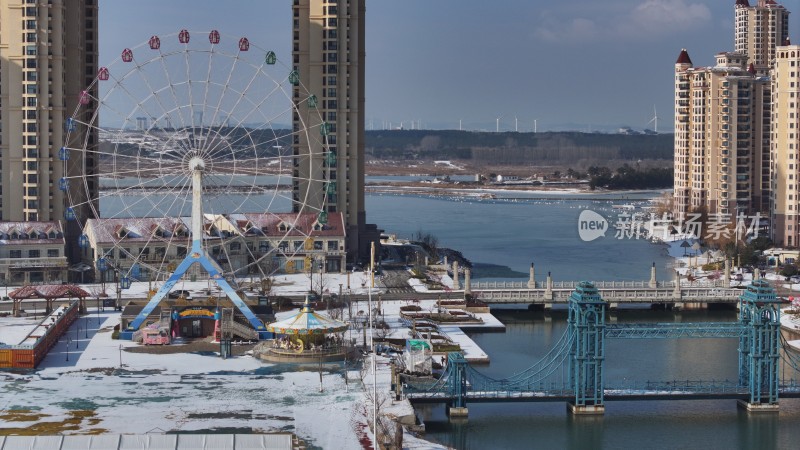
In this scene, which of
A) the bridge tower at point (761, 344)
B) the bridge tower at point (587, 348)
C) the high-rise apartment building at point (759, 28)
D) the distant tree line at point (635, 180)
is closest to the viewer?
the bridge tower at point (587, 348)

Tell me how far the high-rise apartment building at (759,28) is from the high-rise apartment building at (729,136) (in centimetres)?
3378

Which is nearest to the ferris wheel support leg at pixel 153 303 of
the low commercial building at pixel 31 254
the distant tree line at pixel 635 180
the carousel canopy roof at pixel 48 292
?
the carousel canopy roof at pixel 48 292

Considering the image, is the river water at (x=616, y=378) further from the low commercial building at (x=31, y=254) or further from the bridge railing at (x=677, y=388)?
the low commercial building at (x=31, y=254)

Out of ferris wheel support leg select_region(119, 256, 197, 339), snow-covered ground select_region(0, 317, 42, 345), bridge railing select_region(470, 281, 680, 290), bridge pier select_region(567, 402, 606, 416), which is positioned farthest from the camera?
bridge railing select_region(470, 281, 680, 290)

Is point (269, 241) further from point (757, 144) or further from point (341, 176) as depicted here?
point (757, 144)

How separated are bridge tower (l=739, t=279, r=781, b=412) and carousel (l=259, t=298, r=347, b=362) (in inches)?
469

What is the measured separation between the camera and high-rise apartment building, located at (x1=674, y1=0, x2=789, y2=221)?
91.2 meters

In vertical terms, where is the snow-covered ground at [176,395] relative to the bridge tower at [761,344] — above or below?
below

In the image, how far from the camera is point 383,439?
124 feet

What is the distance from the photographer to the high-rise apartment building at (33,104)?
6738cm

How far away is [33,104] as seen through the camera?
67.9 metres

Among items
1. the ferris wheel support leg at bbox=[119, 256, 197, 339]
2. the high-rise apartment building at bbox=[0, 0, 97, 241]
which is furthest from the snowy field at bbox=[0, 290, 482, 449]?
the high-rise apartment building at bbox=[0, 0, 97, 241]

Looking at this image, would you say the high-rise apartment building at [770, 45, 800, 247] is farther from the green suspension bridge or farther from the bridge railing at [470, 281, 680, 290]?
the green suspension bridge

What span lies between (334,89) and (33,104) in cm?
1318
